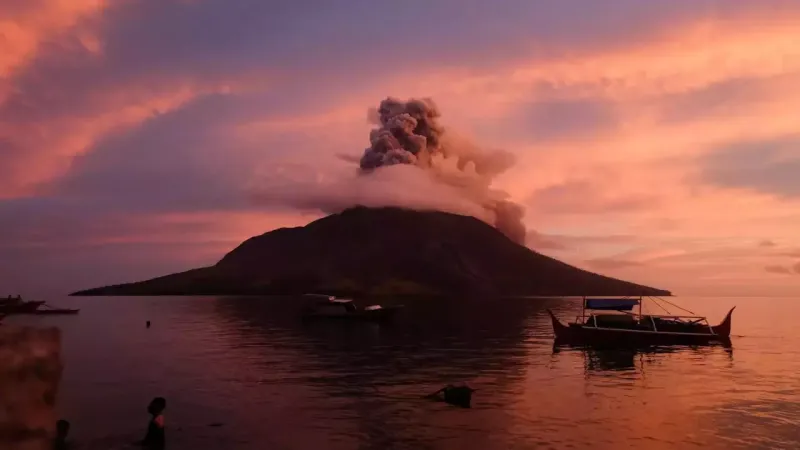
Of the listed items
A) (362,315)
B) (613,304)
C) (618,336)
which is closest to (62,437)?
(618,336)

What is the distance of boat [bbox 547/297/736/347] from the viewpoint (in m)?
77.9

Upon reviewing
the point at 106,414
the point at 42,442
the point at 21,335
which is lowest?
the point at 106,414

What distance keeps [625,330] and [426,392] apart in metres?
42.8

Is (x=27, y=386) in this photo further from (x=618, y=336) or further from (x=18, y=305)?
(x=18, y=305)

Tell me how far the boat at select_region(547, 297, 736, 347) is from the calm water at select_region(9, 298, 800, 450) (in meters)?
3.86

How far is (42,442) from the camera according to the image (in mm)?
6457

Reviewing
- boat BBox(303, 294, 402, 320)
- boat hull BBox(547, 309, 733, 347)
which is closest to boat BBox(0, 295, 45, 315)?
boat BBox(303, 294, 402, 320)

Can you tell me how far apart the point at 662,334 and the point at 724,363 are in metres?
13.0

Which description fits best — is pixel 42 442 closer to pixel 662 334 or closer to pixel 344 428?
pixel 344 428

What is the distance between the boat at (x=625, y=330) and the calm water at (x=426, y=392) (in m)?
3.86

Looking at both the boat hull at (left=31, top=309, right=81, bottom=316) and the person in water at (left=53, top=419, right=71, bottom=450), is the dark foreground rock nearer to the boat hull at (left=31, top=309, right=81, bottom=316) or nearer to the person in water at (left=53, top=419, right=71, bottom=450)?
the person in water at (left=53, top=419, right=71, bottom=450)

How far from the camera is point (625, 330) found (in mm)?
77500

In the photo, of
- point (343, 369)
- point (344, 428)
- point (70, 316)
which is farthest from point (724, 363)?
point (70, 316)

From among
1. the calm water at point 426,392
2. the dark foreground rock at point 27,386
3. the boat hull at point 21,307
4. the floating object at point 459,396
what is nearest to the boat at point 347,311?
the calm water at point 426,392
